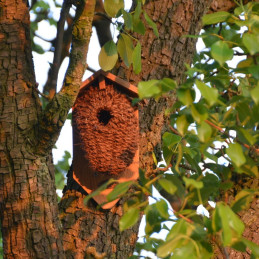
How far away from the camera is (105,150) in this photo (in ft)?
7.36

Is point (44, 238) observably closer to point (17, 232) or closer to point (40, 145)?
point (17, 232)

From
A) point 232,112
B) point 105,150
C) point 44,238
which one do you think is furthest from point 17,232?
point 232,112

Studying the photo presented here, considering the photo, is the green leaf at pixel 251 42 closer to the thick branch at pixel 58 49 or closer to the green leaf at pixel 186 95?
the green leaf at pixel 186 95

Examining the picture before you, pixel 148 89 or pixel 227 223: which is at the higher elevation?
pixel 148 89

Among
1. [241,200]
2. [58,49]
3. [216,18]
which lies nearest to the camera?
[241,200]

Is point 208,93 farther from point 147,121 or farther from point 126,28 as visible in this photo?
point 147,121

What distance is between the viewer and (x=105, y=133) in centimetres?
226

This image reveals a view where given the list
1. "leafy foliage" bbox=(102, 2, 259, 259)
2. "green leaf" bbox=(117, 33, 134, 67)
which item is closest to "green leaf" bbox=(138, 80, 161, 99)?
"leafy foliage" bbox=(102, 2, 259, 259)

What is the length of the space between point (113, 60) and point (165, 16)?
18.3 inches

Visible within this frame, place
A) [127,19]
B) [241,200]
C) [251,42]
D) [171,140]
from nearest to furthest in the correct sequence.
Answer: [251,42], [241,200], [127,19], [171,140]

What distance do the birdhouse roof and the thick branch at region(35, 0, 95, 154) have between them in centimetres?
32

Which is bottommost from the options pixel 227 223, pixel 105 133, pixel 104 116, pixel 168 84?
pixel 227 223

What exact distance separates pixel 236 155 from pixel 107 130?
1111mm

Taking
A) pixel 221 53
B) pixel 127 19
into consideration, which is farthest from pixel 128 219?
pixel 127 19
